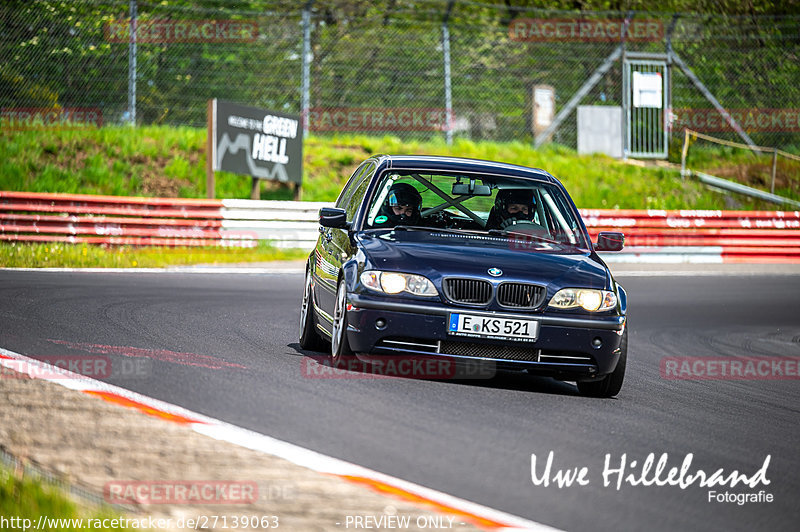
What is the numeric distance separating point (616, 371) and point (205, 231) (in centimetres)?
1325

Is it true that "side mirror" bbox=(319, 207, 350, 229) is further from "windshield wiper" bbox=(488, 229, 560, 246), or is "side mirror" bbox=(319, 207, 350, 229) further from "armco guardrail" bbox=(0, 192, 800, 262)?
"armco guardrail" bbox=(0, 192, 800, 262)

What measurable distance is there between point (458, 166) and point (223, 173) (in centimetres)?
1661

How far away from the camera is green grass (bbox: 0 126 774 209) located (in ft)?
78.5

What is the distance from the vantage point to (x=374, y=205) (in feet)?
28.5

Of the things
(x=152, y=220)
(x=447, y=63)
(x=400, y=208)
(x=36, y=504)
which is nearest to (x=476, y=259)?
(x=400, y=208)

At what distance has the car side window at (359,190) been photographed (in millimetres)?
8938

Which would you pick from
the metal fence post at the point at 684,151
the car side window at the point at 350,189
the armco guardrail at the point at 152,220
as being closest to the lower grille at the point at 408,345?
the car side window at the point at 350,189

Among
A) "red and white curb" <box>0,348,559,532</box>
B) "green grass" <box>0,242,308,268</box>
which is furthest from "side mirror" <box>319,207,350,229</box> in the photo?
"green grass" <box>0,242,308,268</box>

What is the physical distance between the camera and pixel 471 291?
7547 millimetres

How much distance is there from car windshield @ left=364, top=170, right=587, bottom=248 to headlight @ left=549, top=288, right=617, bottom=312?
963 millimetres

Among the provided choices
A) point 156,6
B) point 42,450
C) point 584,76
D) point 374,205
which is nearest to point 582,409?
point 374,205

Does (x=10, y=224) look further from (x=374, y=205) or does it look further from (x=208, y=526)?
(x=208, y=526)

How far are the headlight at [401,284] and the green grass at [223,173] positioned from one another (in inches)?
664

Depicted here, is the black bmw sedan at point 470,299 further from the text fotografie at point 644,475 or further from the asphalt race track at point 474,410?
the text fotografie at point 644,475
